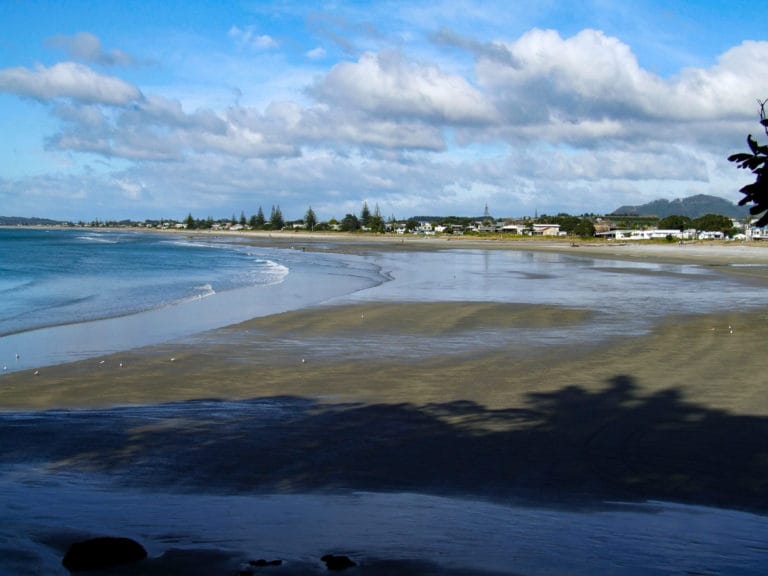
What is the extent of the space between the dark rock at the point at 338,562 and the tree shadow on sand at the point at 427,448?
205cm

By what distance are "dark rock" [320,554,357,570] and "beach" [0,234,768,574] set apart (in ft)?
0.56

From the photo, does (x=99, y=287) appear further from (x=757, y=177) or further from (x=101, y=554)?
(x=757, y=177)

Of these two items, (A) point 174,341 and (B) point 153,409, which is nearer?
(B) point 153,409

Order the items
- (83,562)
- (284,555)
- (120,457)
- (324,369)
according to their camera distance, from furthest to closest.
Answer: (324,369), (120,457), (284,555), (83,562)

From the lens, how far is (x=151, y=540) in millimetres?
5746

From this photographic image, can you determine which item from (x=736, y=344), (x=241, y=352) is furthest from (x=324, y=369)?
(x=736, y=344)

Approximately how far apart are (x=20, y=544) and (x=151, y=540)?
3.24 feet

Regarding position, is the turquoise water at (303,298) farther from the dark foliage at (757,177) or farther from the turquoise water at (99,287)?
the dark foliage at (757,177)

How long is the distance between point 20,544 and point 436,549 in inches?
130

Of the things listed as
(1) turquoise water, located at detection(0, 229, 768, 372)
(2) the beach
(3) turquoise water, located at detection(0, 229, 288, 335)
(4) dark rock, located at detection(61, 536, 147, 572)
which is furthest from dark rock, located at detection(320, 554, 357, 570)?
(3) turquoise water, located at detection(0, 229, 288, 335)

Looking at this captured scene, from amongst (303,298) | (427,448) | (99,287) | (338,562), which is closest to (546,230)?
(99,287)

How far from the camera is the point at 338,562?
17.1ft

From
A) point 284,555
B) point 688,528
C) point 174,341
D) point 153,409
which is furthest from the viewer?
point 174,341

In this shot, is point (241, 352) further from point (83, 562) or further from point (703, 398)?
point (83, 562)
